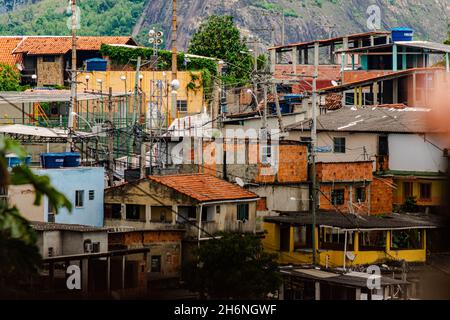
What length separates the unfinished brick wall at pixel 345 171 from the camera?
112ft

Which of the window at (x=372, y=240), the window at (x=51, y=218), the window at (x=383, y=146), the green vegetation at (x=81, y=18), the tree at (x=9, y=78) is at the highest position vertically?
the green vegetation at (x=81, y=18)

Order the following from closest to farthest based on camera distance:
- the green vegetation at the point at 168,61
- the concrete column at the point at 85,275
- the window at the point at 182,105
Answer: the concrete column at the point at 85,275 → the window at the point at 182,105 → the green vegetation at the point at 168,61

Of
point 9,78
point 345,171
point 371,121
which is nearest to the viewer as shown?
point 345,171

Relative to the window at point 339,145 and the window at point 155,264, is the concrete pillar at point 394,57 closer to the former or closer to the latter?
the window at point 339,145

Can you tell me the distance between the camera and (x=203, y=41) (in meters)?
62.6

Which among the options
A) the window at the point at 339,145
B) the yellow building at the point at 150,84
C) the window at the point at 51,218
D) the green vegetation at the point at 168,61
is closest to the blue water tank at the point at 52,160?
the window at the point at 51,218

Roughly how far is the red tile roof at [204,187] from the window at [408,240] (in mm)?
3357

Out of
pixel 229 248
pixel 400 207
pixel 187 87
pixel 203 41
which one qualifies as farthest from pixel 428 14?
pixel 229 248

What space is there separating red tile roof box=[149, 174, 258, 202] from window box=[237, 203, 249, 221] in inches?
7.5

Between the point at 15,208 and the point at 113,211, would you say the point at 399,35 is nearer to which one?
the point at 113,211

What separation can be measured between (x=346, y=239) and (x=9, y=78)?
28.0m

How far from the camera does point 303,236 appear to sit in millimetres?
31031

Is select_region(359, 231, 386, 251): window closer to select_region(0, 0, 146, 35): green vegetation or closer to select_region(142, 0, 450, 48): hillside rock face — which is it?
select_region(142, 0, 450, 48): hillside rock face

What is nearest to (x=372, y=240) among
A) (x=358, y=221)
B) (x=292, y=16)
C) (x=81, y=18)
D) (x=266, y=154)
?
(x=358, y=221)
